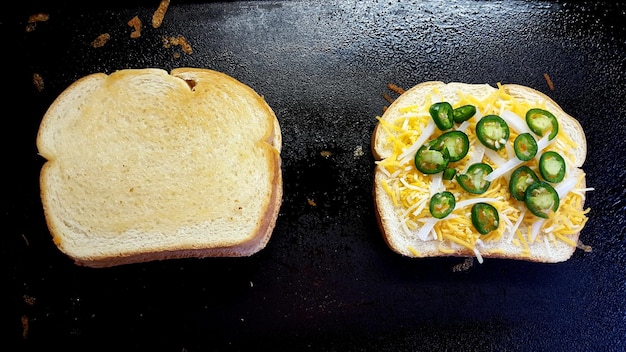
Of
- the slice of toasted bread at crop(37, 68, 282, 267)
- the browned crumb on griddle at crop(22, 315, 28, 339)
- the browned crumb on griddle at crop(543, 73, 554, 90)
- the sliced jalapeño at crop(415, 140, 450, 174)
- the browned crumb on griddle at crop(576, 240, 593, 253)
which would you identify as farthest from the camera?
the browned crumb on griddle at crop(543, 73, 554, 90)

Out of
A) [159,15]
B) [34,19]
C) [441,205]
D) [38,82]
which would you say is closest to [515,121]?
[441,205]

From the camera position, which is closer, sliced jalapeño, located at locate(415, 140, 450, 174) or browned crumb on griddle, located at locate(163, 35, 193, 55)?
sliced jalapeño, located at locate(415, 140, 450, 174)

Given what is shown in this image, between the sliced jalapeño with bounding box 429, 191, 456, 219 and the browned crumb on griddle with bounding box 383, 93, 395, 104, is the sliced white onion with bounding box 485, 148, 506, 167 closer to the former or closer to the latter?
the sliced jalapeño with bounding box 429, 191, 456, 219

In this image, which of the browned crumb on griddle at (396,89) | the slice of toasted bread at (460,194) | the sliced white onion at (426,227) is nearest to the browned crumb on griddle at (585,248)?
the slice of toasted bread at (460,194)

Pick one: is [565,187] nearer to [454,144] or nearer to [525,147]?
[525,147]

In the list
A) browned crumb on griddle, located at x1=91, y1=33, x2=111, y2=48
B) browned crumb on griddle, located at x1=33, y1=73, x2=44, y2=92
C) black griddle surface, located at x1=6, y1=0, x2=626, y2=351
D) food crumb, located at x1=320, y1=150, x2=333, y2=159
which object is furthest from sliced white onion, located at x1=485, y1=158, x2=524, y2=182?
browned crumb on griddle, located at x1=33, y1=73, x2=44, y2=92
